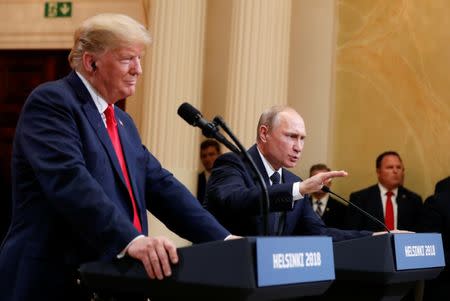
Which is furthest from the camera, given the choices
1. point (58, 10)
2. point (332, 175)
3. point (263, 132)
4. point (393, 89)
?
point (58, 10)

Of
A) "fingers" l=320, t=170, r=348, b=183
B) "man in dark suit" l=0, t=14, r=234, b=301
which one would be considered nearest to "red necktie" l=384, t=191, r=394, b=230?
"fingers" l=320, t=170, r=348, b=183

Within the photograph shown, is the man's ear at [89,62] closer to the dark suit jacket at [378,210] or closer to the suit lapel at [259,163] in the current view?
the suit lapel at [259,163]

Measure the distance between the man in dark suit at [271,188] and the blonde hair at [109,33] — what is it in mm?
894

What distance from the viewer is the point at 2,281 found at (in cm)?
223

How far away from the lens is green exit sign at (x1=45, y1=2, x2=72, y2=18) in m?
8.44

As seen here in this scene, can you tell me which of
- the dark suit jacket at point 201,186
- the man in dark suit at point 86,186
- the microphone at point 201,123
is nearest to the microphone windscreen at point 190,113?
the microphone at point 201,123

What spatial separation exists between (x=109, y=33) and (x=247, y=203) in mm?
1098

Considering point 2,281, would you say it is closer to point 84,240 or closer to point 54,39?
point 84,240

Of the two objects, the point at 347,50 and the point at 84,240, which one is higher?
the point at 347,50

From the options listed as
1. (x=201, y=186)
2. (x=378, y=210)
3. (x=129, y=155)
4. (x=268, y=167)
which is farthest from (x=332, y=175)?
(x=201, y=186)

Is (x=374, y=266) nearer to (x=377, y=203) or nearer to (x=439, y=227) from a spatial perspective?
(x=439, y=227)

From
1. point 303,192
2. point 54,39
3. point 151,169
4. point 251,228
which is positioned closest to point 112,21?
point 151,169

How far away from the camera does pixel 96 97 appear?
2434 mm

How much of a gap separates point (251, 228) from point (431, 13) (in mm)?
4855
